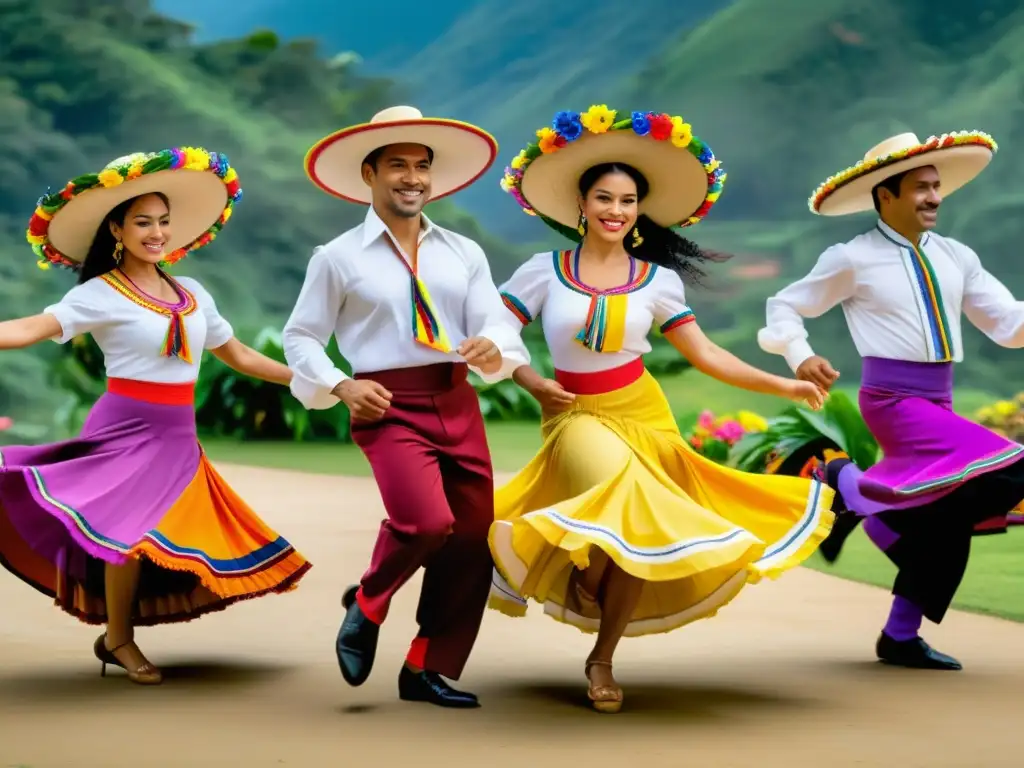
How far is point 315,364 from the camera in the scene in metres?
4.40

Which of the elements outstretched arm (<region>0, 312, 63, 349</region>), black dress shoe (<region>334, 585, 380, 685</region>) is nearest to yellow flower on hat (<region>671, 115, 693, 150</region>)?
Answer: black dress shoe (<region>334, 585, 380, 685</region>)

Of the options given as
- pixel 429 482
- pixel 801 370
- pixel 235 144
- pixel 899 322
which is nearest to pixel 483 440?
pixel 429 482

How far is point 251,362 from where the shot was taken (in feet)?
16.8

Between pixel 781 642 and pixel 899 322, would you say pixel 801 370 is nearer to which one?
pixel 899 322

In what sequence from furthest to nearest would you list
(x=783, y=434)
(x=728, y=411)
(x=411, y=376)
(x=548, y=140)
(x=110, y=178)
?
(x=728, y=411) → (x=783, y=434) → (x=110, y=178) → (x=548, y=140) → (x=411, y=376)

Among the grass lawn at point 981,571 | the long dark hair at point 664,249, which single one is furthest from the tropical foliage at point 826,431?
the long dark hair at point 664,249

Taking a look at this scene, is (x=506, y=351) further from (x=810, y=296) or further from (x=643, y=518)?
(x=810, y=296)

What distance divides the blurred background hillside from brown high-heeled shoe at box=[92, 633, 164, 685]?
12854mm

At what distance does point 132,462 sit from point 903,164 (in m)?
2.56

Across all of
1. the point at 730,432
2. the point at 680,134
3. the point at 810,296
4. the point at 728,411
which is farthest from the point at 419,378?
the point at 728,411

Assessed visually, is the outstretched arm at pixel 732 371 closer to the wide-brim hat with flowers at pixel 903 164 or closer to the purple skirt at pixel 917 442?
the purple skirt at pixel 917 442

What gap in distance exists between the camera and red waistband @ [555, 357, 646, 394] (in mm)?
4602

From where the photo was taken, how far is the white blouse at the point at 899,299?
506cm

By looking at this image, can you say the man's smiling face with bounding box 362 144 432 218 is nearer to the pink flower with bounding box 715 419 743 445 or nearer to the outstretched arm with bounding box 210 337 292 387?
the outstretched arm with bounding box 210 337 292 387
